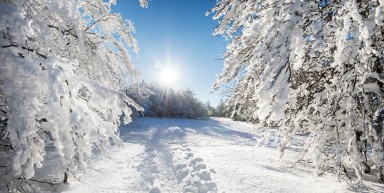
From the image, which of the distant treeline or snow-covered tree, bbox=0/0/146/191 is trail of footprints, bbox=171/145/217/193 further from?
the distant treeline

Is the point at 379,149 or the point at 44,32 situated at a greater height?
the point at 44,32

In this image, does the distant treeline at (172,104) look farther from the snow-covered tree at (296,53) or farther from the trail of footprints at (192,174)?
the snow-covered tree at (296,53)

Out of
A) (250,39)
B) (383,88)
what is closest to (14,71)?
(250,39)

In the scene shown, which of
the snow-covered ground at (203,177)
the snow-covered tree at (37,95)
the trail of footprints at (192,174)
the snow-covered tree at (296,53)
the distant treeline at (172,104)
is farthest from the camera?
the distant treeline at (172,104)

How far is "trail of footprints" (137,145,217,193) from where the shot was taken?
423 centimetres

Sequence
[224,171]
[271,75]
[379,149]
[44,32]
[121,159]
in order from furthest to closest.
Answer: [121,159], [224,171], [379,149], [44,32], [271,75]

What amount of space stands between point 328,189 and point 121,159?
4.46 meters

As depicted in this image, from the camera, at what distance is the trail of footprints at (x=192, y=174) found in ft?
13.8

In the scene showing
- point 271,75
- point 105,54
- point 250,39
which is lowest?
point 271,75

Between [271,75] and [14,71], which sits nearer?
[271,75]

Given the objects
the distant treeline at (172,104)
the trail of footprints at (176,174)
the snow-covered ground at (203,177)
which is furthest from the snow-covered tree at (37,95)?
the distant treeline at (172,104)

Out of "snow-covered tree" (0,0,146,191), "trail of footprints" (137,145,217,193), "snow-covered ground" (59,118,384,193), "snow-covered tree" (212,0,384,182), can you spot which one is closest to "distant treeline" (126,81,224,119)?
"trail of footprints" (137,145,217,193)

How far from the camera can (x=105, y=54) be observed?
475cm

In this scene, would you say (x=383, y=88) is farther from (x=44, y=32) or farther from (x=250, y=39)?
(x=44, y=32)
